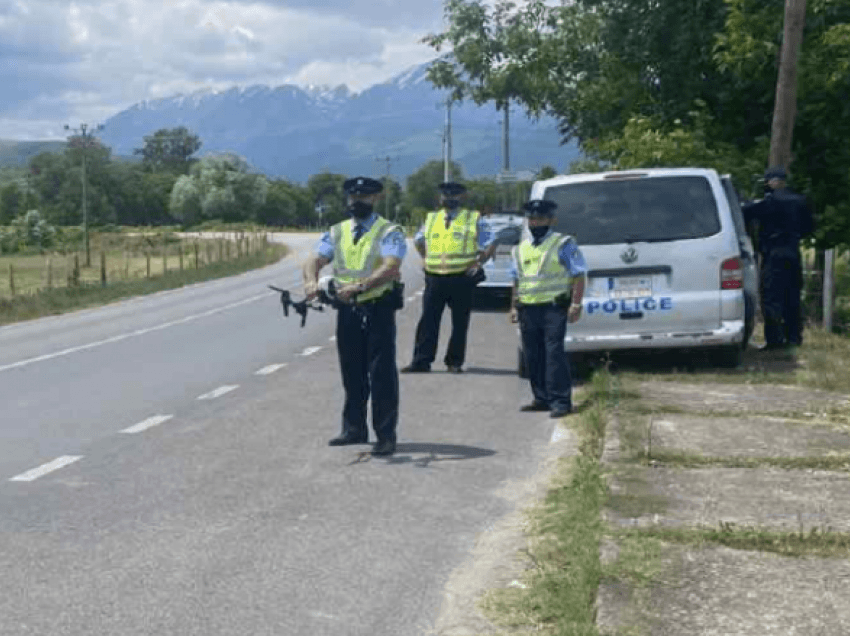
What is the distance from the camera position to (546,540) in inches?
248

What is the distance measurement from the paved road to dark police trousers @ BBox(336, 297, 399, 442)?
286 mm

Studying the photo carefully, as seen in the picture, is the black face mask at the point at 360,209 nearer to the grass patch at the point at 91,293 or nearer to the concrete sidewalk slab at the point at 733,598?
the concrete sidewalk slab at the point at 733,598

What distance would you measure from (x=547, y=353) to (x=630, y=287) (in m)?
1.90

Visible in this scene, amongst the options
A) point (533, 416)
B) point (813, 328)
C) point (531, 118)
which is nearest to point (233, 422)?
point (533, 416)

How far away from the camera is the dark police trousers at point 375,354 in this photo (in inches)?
348

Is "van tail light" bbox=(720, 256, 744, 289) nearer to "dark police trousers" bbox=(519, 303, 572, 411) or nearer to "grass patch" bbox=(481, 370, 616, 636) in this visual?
"dark police trousers" bbox=(519, 303, 572, 411)

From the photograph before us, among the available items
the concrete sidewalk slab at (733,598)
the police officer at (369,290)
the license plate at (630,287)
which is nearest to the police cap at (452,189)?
the license plate at (630,287)

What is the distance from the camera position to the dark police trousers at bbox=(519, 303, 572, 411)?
10328mm

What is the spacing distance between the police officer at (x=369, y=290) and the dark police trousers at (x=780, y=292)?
6548mm

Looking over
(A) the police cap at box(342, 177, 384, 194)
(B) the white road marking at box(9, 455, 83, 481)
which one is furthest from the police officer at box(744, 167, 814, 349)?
(B) the white road marking at box(9, 455, 83, 481)

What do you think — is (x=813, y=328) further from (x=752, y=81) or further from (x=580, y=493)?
(x=580, y=493)

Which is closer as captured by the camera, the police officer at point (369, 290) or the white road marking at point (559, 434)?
the police officer at point (369, 290)

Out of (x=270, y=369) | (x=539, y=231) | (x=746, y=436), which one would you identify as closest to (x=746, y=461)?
(x=746, y=436)

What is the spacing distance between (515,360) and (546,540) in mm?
8574
